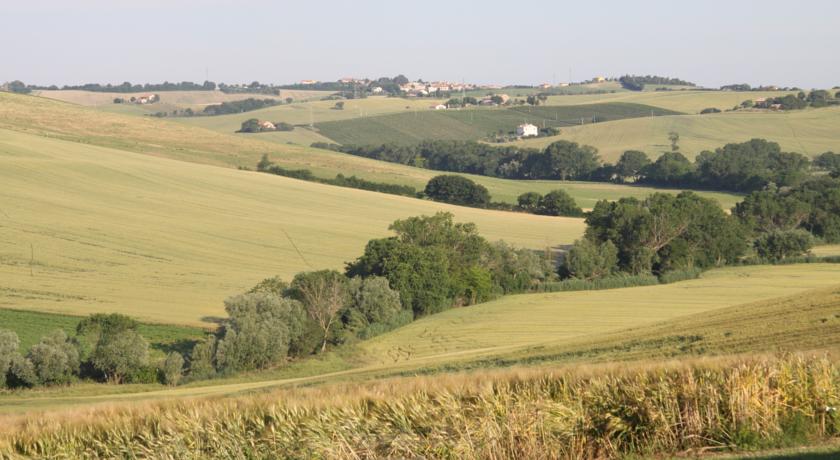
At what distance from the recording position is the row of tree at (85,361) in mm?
34969

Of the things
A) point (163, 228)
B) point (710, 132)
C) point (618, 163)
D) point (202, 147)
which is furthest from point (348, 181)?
point (710, 132)

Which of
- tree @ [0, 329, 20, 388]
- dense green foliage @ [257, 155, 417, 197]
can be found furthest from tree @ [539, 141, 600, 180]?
tree @ [0, 329, 20, 388]

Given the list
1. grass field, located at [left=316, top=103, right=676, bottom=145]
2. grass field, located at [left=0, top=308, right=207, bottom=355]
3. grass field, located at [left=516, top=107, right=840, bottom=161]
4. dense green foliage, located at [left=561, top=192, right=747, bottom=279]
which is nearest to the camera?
grass field, located at [left=0, top=308, right=207, bottom=355]

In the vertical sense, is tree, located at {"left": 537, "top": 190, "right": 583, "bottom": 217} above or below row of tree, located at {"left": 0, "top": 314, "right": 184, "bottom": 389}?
below

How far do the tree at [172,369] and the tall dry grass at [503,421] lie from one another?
2391cm

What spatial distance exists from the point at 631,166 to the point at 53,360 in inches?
3886

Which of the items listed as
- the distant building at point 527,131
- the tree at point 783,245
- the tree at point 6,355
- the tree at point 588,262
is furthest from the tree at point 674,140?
the tree at point 6,355

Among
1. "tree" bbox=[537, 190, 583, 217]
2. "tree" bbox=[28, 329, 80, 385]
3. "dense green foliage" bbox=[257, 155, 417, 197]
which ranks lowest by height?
"tree" bbox=[537, 190, 583, 217]

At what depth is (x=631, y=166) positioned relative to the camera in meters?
125

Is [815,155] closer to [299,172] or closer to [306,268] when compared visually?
[299,172]

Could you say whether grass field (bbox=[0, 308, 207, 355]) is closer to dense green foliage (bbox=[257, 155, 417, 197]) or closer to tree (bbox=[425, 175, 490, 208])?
tree (bbox=[425, 175, 490, 208])

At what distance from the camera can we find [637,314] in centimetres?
4206

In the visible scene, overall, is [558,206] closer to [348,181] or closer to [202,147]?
[348,181]

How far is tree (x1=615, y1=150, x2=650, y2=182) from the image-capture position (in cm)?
12462
